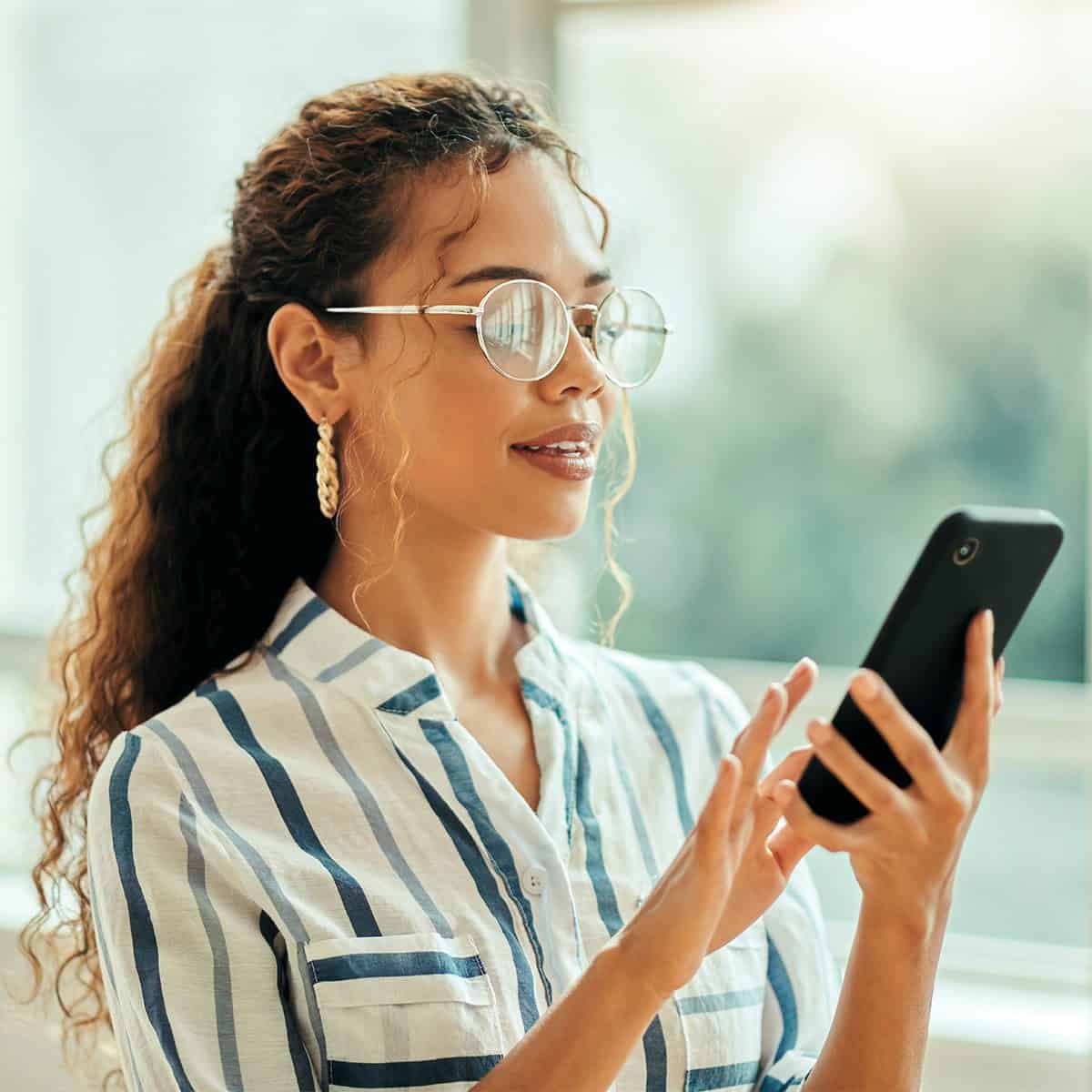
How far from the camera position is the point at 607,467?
1.69m

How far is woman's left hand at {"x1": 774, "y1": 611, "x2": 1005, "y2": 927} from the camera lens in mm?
943

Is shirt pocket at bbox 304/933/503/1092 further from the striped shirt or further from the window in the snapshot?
the window

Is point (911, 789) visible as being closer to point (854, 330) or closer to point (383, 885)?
point (383, 885)

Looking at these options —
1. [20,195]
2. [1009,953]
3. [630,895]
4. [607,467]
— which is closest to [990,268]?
[607,467]

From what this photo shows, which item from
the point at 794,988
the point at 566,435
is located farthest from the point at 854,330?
the point at 794,988

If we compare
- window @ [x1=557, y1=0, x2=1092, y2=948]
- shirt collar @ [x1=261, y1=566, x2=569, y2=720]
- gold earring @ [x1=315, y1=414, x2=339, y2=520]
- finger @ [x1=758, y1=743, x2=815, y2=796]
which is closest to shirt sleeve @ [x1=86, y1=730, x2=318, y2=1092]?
shirt collar @ [x1=261, y1=566, x2=569, y2=720]

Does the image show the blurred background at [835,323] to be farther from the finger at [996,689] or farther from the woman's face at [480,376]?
the finger at [996,689]

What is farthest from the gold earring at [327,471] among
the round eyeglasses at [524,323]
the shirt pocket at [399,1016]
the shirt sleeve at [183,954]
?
the shirt pocket at [399,1016]

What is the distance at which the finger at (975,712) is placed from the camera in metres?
0.98

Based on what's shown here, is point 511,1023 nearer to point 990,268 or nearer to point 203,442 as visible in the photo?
point 203,442

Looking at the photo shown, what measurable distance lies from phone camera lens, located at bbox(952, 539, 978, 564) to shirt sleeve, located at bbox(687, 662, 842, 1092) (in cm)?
50

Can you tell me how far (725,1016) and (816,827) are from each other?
1.37ft

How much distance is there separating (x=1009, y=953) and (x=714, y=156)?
4.30 feet

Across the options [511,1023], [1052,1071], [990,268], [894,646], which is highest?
[990,268]
